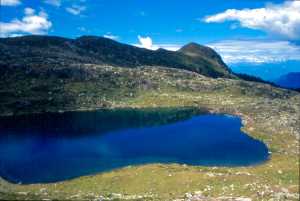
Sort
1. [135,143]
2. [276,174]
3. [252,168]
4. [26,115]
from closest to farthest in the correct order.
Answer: [276,174] < [252,168] < [135,143] < [26,115]

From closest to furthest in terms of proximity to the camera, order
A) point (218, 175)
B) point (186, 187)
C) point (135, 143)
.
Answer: point (186, 187), point (218, 175), point (135, 143)

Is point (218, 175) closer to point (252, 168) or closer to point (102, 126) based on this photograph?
point (252, 168)

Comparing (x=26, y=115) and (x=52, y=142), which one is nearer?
(x=52, y=142)

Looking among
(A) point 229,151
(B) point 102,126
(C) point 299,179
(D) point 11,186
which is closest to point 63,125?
(B) point 102,126

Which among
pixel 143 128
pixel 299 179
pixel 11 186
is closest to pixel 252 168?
pixel 299 179

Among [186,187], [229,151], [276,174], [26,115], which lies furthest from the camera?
[26,115]

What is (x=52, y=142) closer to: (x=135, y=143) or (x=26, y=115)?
(x=135, y=143)
